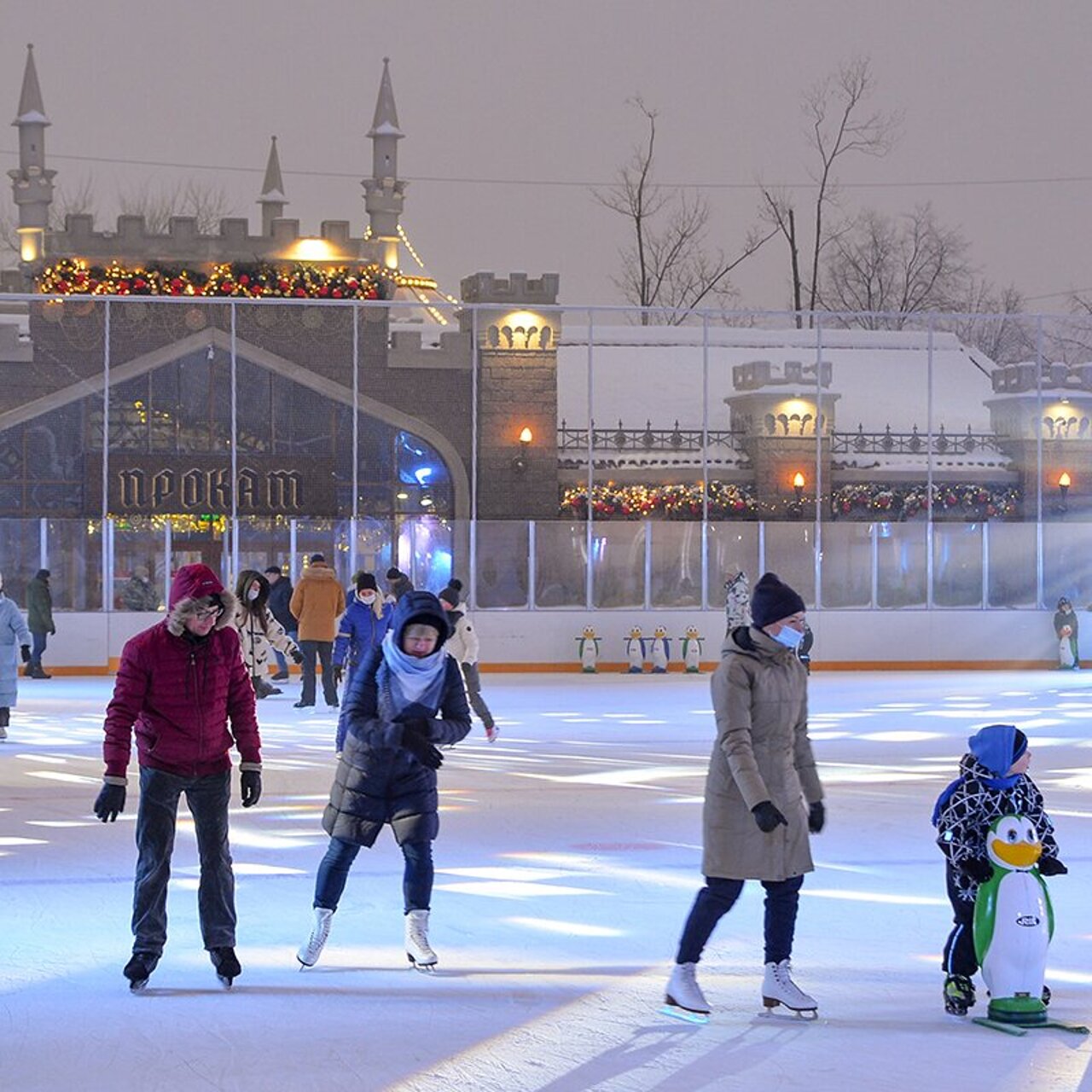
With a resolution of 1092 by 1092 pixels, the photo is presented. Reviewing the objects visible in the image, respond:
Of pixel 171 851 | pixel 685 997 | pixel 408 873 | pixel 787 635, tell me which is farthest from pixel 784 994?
pixel 171 851

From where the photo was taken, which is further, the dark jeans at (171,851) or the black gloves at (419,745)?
the black gloves at (419,745)

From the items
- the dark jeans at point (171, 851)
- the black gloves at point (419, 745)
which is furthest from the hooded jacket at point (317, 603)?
the dark jeans at point (171, 851)

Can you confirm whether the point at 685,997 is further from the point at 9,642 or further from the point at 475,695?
the point at 9,642

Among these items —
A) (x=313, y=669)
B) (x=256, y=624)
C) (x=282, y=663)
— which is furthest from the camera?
(x=282, y=663)

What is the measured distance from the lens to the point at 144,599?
28562 mm

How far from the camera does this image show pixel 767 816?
6238 millimetres

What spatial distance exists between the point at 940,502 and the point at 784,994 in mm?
25519

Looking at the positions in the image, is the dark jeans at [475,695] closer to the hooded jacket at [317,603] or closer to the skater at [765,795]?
the hooded jacket at [317,603]

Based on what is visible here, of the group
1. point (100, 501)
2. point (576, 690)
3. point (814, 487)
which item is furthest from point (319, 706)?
point (814, 487)

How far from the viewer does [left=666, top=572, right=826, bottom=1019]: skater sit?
20.9 feet

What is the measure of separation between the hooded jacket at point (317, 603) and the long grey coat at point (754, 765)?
44.0 ft

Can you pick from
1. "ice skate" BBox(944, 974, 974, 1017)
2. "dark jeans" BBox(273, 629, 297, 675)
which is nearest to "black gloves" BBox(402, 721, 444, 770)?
"ice skate" BBox(944, 974, 974, 1017)

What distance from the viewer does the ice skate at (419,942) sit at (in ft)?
23.2

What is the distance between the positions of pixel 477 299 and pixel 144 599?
7935 mm
